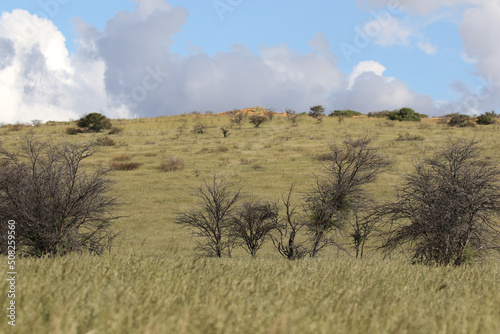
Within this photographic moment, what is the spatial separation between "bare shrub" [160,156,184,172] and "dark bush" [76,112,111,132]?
116 ft

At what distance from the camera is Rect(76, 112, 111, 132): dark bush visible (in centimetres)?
7838

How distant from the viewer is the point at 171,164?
49312mm

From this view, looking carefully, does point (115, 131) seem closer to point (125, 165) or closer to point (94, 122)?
point (94, 122)

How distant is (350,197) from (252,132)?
50852 mm

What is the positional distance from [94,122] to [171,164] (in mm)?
37550

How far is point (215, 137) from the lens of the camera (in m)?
68.6

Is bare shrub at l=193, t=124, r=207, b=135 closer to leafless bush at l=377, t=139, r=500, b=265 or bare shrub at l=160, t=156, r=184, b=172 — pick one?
bare shrub at l=160, t=156, r=184, b=172

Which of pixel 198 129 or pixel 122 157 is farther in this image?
pixel 198 129

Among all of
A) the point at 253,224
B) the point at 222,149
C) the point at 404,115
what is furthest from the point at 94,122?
the point at 404,115

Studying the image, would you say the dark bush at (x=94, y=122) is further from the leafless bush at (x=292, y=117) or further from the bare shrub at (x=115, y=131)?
the leafless bush at (x=292, y=117)

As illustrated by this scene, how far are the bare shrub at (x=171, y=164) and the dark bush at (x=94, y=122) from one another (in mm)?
35363

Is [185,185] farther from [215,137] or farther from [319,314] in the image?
[319,314]

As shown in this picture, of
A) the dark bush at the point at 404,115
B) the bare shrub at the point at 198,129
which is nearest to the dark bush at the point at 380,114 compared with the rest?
the dark bush at the point at 404,115

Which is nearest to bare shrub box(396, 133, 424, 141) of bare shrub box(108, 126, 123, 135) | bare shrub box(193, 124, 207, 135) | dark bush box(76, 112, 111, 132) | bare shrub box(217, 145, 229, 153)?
bare shrub box(217, 145, 229, 153)
